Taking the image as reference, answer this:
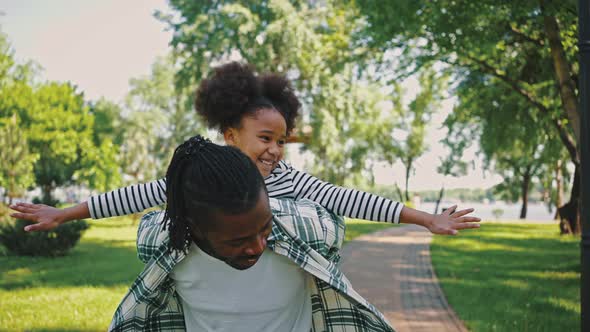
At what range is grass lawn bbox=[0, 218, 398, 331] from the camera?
20.7 feet

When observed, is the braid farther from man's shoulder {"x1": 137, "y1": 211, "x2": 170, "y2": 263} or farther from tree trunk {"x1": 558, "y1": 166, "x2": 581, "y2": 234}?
tree trunk {"x1": 558, "y1": 166, "x2": 581, "y2": 234}

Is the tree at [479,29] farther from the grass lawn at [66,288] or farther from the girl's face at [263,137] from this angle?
the girl's face at [263,137]

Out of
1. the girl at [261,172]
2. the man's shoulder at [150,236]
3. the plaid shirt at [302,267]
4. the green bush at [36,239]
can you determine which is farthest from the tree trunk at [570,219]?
the man's shoulder at [150,236]

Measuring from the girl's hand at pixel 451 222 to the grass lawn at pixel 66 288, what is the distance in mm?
5073

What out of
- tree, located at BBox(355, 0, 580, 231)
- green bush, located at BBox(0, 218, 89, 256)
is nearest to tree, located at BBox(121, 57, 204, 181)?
green bush, located at BBox(0, 218, 89, 256)

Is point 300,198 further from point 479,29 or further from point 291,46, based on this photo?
point 291,46

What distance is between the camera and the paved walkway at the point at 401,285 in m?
6.56

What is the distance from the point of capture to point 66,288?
8.56 meters

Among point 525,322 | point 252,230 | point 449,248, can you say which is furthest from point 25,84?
point 252,230

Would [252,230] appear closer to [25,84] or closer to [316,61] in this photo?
[316,61]

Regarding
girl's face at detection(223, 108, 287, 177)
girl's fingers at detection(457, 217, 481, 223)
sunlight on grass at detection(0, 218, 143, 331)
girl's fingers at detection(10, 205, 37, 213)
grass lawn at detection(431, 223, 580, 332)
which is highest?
girl's face at detection(223, 108, 287, 177)

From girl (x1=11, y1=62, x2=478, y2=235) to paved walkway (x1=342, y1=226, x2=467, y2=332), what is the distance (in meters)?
4.59

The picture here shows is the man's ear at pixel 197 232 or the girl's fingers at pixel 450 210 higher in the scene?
the girl's fingers at pixel 450 210

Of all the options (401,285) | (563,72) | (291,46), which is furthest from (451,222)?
(291,46)
